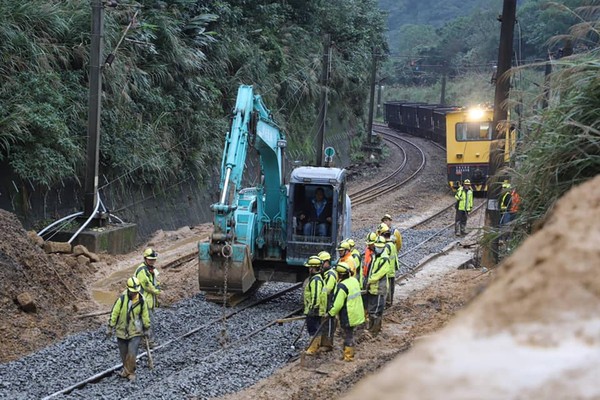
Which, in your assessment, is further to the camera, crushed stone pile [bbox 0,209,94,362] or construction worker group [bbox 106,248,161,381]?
crushed stone pile [bbox 0,209,94,362]

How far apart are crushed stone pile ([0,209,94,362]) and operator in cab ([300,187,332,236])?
4.58m

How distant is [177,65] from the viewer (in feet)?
87.5

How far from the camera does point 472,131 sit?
33688mm

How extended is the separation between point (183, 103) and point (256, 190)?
11.0 meters

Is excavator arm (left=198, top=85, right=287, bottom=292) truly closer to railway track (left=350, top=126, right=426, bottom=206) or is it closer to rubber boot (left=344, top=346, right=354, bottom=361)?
rubber boot (left=344, top=346, right=354, bottom=361)

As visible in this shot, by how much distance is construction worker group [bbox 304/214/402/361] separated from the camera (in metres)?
11.9

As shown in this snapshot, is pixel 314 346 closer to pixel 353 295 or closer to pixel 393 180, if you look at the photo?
pixel 353 295

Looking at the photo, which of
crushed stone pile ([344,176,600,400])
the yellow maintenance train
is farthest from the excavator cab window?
the yellow maintenance train

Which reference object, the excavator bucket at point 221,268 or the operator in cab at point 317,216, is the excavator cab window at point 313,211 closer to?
the operator in cab at point 317,216

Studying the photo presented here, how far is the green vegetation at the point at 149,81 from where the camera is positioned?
19625mm

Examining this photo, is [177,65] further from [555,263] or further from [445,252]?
[555,263]

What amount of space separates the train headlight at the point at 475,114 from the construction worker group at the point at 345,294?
20685 millimetres

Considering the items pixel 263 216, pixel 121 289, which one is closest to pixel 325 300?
pixel 263 216

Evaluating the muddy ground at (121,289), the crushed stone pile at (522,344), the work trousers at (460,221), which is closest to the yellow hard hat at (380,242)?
the muddy ground at (121,289)
